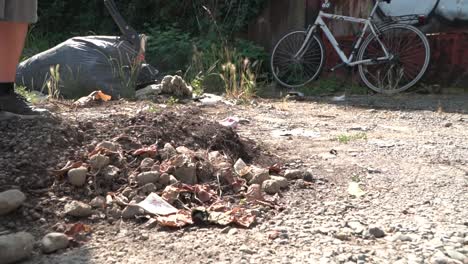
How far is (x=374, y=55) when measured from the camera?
6.87 meters

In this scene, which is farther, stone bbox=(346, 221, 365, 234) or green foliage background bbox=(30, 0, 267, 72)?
green foliage background bbox=(30, 0, 267, 72)

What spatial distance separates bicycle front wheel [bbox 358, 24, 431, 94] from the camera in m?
6.60

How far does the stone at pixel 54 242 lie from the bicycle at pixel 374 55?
16.8ft

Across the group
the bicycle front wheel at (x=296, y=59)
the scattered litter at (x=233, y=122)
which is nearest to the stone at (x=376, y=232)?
the scattered litter at (x=233, y=122)

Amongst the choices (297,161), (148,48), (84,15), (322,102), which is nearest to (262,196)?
(297,161)

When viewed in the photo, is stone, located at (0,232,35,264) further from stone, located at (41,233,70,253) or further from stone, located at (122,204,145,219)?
stone, located at (122,204,145,219)

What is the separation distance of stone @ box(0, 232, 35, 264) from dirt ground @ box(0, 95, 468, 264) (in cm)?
5

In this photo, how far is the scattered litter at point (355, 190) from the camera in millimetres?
2547

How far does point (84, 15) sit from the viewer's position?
9.80 m

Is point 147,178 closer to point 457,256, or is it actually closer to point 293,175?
point 293,175

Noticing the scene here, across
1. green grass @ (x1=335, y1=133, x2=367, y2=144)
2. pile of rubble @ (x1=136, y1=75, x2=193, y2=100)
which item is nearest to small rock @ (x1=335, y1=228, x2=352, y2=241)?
green grass @ (x1=335, y1=133, x2=367, y2=144)

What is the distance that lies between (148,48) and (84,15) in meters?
2.11

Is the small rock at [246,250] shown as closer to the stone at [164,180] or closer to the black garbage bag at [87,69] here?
the stone at [164,180]

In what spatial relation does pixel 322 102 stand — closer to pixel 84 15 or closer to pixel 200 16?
pixel 200 16
